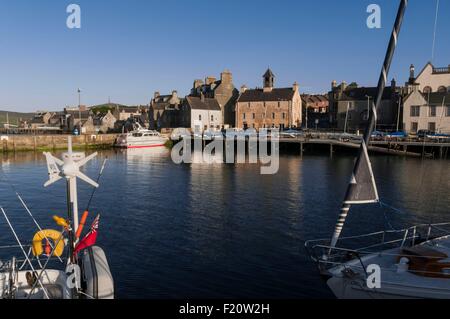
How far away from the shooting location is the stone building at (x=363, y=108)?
9531 centimetres

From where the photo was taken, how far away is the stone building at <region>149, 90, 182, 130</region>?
404ft

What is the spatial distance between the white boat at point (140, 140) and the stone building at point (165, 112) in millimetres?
18355

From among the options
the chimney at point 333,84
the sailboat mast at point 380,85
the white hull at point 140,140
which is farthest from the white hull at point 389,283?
the chimney at point 333,84

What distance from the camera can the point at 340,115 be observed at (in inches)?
4006

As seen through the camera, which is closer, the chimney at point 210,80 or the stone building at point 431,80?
the stone building at point 431,80

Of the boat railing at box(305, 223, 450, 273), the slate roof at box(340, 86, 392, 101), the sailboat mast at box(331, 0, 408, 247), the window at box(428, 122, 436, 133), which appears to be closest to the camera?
the sailboat mast at box(331, 0, 408, 247)

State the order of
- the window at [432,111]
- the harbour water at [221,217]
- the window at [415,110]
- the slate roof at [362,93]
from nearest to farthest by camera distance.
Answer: the harbour water at [221,217] < the window at [432,111] < the window at [415,110] < the slate roof at [362,93]

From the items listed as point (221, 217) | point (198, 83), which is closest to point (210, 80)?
point (198, 83)

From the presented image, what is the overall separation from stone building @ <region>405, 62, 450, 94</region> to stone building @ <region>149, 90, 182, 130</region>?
6127 centimetres

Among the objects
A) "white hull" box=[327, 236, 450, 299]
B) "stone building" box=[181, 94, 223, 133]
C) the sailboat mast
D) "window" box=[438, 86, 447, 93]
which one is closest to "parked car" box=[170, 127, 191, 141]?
"stone building" box=[181, 94, 223, 133]

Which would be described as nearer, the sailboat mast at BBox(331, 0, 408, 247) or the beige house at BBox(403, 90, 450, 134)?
the sailboat mast at BBox(331, 0, 408, 247)

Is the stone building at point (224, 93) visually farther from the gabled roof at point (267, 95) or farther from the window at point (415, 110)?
the window at point (415, 110)

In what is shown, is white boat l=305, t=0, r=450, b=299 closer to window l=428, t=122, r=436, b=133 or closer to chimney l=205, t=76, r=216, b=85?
window l=428, t=122, r=436, b=133

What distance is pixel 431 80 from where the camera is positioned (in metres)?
91.2
